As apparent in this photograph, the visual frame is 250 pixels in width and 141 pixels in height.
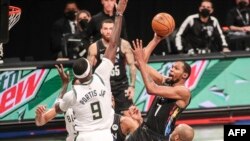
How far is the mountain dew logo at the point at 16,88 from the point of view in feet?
36.8

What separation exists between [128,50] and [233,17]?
363 cm

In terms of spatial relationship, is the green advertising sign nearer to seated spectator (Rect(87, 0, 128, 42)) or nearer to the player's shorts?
seated spectator (Rect(87, 0, 128, 42))

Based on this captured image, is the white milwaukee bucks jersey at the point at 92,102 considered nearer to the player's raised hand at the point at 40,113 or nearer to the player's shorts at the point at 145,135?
the player's raised hand at the point at 40,113

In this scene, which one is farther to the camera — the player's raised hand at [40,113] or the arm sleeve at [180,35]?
the arm sleeve at [180,35]

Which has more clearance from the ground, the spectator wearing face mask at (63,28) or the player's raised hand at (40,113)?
the spectator wearing face mask at (63,28)

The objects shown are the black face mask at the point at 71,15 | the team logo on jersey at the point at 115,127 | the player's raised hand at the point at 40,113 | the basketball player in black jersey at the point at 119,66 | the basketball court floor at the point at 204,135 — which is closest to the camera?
the player's raised hand at the point at 40,113

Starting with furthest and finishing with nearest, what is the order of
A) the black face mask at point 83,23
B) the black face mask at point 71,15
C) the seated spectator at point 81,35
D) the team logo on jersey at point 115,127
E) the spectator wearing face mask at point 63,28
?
the black face mask at point 71,15 < the spectator wearing face mask at point 63,28 < the black face mask at point 83,23 < the seated spectator at point 81,35 < the team logo on jersey at point 115,127

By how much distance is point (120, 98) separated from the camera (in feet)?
33.6

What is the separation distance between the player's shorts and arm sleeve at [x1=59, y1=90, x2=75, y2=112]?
1.17 meters

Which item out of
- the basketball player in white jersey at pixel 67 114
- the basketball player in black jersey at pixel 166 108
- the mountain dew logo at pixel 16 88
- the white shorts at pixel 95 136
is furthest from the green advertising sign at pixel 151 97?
the white shorts at pixel 95 136

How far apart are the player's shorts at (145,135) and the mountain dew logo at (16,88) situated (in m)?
3.47

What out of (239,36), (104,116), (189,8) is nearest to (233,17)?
(239,36)

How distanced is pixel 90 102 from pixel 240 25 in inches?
260

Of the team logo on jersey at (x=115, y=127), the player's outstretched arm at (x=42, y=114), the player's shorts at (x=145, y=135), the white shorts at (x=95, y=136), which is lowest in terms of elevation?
the player's shorts at (x=145, y=135)
